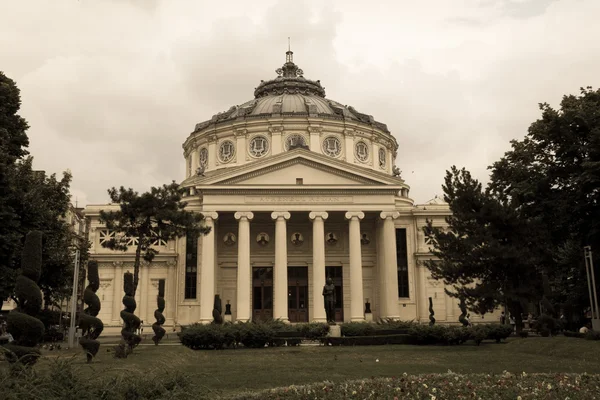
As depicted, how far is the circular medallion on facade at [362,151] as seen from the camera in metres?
66.2

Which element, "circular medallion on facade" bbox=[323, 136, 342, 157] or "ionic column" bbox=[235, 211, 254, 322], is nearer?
"ionic column" bbox=[235, 211, 254, 322]

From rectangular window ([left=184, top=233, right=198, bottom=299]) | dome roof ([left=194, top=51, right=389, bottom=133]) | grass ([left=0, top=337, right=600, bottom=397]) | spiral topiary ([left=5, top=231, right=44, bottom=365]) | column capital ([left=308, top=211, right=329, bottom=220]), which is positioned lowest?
grass ([left=0, top=337, right=600, bottom=397])

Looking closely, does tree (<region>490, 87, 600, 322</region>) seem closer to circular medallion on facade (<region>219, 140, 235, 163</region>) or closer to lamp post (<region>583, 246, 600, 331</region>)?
lamp post (<region>583, 246, 600, 331</region>)

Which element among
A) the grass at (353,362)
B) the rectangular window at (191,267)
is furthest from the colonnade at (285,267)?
the grass at (353,362)

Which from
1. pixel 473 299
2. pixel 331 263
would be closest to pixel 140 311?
pixel 331 263

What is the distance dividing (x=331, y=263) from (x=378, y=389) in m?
45.2

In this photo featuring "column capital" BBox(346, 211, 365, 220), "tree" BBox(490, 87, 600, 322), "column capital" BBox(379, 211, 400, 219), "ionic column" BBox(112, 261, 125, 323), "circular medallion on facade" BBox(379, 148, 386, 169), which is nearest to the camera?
"tree" BBox(490, 87, 600, 322)

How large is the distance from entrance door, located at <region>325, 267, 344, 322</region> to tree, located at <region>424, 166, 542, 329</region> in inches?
942

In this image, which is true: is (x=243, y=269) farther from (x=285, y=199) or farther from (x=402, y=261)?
(x=402, y=261)

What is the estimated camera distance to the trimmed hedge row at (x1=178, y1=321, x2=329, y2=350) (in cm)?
3091

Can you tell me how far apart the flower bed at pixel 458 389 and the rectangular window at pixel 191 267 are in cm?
4466

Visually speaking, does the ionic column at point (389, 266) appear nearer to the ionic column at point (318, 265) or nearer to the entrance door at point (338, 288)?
the entrance door at point (338, 288)

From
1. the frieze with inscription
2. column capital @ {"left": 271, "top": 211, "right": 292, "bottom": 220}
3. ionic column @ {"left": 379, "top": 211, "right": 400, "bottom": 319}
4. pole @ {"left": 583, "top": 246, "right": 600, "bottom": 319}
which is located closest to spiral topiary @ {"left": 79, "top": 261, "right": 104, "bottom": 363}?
pole @ {"left": 583, "top": 246, "right": 600, "bottom": 319}

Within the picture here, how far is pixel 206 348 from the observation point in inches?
1246
